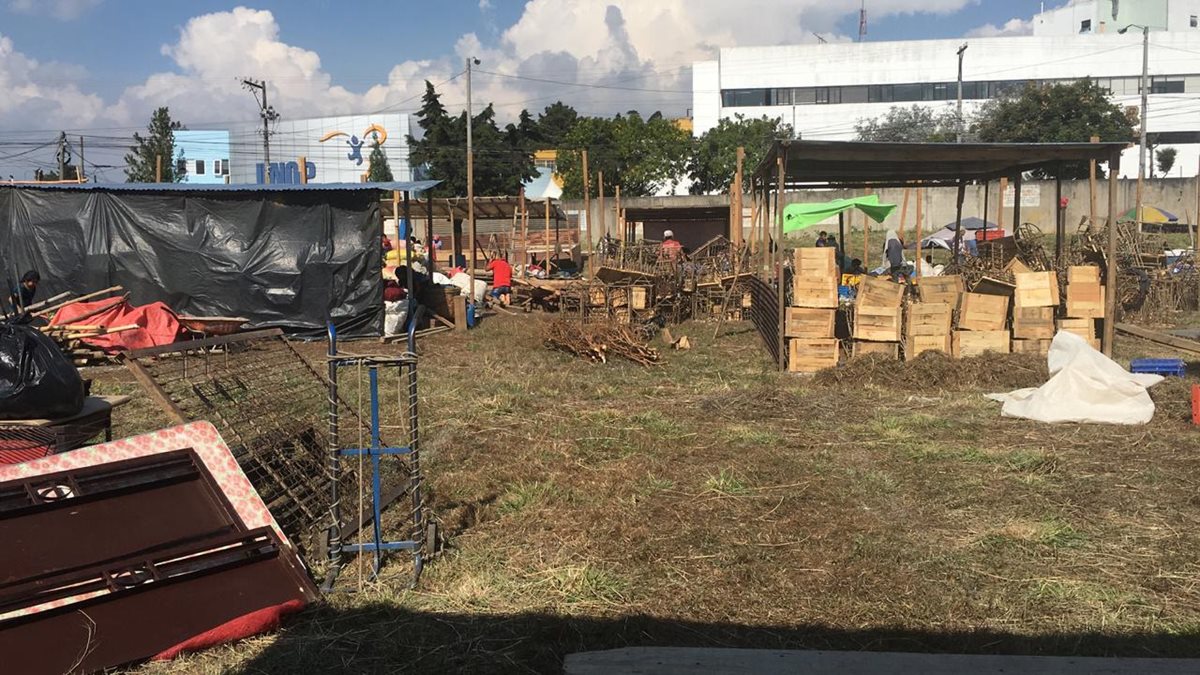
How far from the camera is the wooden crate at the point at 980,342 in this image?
12.1 m

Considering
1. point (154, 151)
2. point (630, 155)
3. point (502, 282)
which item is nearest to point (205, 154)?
point (154, 151)

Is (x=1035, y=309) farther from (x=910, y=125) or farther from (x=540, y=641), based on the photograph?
(x=910, y=125)

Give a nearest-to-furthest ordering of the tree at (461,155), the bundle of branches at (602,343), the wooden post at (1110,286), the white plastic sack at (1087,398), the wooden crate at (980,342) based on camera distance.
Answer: the white plastic sack at (1087,398)
the wooden crate at (980,342)
the wooden post at (1110,286)
the bundle of branches at (602,343)
the tree at (461,155)

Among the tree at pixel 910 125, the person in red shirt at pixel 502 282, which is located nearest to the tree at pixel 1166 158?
the tree at pixel 910 125

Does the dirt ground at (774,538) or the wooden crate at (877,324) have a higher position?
the wooden crate at (877,324)

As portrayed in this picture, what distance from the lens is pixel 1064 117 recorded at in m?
46.5

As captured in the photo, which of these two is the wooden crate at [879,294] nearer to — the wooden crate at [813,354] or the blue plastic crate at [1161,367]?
the wooden crate at [813,354]

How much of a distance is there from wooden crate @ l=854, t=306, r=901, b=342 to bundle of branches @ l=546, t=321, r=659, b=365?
290 centimetres

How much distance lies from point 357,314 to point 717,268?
7.32m

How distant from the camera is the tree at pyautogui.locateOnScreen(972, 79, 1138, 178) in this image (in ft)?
150

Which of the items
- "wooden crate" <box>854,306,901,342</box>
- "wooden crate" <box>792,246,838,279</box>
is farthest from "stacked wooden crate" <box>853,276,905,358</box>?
"wooden crate" <box>792,246,838,279</box>

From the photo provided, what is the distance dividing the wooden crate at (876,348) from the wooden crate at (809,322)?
0.40m

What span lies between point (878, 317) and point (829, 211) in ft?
25.6

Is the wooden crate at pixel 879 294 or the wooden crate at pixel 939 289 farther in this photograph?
the wooden crate at pixel 939 289
